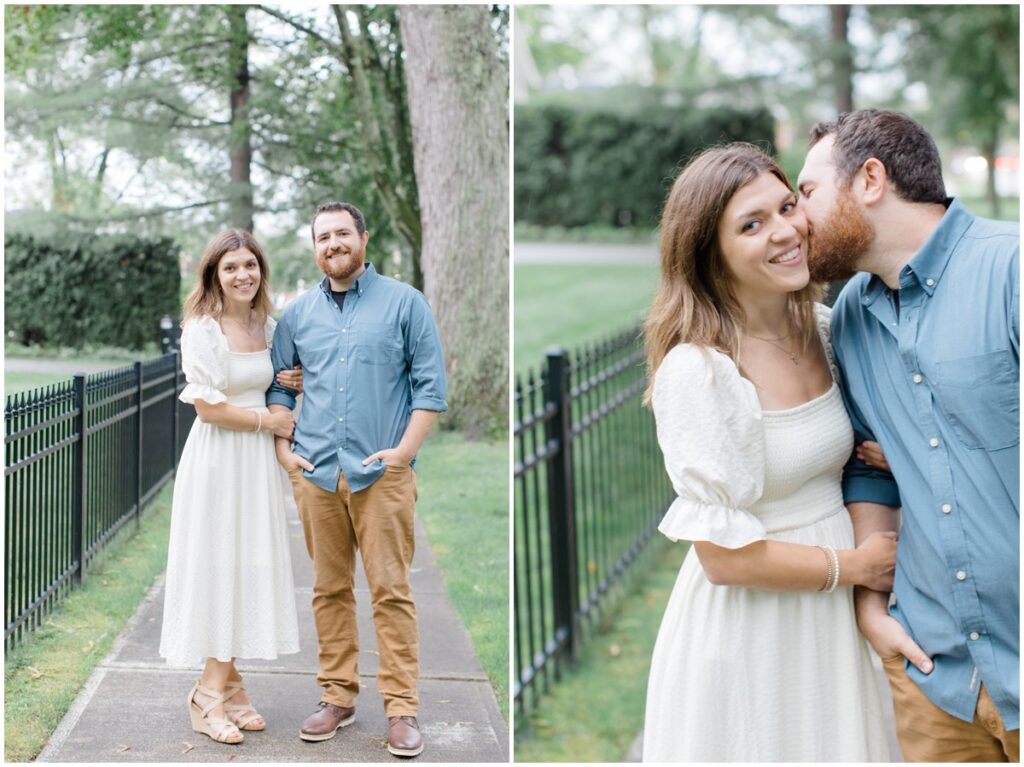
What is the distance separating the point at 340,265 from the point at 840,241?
1.69 metres

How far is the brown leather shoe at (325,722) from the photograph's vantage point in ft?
11.3

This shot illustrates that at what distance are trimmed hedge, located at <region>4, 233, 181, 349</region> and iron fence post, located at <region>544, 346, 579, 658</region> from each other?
169cm

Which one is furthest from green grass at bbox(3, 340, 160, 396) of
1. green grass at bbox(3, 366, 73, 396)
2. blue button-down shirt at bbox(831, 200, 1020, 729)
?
blue button-down shirt at bbox(831, 200, 1020, 729)

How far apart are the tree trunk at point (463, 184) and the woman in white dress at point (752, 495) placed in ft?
6.41

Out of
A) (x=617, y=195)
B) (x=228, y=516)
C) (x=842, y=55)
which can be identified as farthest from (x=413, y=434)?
(x=617, y=195)

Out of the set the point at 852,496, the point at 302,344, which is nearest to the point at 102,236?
the point at 302,344

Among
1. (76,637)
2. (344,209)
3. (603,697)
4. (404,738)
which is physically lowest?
(603,697)

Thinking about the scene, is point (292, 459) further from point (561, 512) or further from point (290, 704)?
point (561, 512)

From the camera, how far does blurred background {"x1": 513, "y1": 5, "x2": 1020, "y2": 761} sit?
4.66 m

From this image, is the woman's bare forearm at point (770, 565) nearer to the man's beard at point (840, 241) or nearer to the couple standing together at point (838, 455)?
the couple standing together at point (838, 455)

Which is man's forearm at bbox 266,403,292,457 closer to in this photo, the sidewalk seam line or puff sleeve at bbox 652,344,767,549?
the sidewalk seam line

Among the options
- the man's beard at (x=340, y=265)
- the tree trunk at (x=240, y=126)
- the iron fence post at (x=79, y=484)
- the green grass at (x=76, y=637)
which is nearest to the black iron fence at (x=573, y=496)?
the man's beard at (x=340, y=265)

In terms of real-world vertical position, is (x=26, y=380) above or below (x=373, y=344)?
below

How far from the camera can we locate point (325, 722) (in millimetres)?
3465
